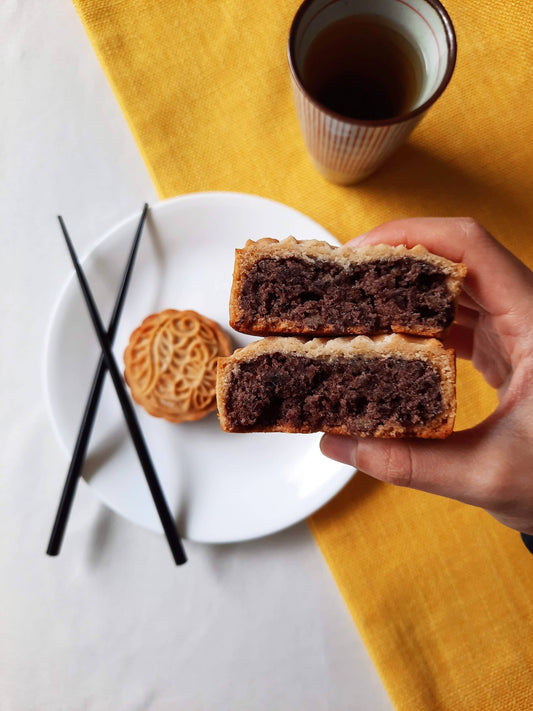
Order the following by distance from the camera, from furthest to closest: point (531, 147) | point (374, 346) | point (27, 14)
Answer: point (27, 14) → point (531, 147) → point (374, 346)

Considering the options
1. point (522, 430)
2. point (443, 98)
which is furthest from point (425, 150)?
point (522, 430)

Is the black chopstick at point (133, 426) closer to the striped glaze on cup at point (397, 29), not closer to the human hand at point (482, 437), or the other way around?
the human hand at point (482, 437)

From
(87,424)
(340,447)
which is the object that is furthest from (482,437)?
(87,424)

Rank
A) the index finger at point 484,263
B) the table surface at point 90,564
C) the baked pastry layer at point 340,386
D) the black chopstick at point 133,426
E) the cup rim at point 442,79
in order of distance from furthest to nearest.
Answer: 1. the table surface at point 90,564
2. the black chopstick at point 133,426
3. the index finger at point 484,263
4. the cup rim at point 442,79
5. the baked pastry layer at point 340,386

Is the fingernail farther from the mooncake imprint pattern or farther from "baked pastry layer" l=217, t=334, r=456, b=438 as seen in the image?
the mooncake imprint pattern

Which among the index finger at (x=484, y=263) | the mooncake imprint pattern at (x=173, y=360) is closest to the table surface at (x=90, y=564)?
the mooncake imprint pattern at (x=173, y=360)

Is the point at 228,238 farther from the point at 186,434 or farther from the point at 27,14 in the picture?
the point at 27,14
